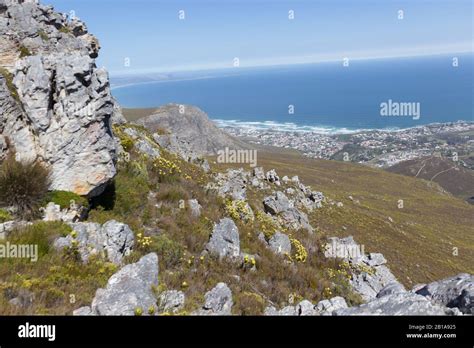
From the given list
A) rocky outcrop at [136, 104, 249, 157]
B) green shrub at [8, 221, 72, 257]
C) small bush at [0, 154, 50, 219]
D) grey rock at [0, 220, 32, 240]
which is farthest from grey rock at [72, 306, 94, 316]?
rocky outcrop at [136, 104, 249, 157]

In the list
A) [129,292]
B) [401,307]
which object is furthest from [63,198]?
[401,307]

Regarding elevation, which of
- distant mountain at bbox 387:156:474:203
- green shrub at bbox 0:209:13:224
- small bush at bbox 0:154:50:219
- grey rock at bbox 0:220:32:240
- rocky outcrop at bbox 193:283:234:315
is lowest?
distant mountain at bbox 387:156:474:203

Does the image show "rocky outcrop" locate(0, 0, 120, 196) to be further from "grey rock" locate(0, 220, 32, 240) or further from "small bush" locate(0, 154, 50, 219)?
"grey rock" locate(0, 220, 32, 240)

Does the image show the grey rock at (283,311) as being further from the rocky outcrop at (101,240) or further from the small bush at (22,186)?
the small bush at (22,186)

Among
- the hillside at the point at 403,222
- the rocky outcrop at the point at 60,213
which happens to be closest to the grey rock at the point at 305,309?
the rocky outcrop at the point at 60,213

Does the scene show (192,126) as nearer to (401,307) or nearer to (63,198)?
(63,198)
